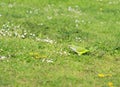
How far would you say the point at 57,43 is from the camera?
1289 centimetres

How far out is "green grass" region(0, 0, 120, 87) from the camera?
10109 millimetres

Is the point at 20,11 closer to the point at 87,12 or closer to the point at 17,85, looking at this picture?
the point at 87,12

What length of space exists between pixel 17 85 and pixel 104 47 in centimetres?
429

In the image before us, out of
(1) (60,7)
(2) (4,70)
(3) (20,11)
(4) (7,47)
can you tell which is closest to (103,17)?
(1) (60,7)

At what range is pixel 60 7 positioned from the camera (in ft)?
58.4

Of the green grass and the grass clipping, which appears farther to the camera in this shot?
the grass clipping

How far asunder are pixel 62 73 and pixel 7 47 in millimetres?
2123

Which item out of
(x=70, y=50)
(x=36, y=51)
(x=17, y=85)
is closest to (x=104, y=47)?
(x=70, y=50)

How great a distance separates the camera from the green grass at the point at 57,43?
1011 centimetres

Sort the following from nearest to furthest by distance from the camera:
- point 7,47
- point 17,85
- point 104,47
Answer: point 17,85 < point 7,47 < point 104,47

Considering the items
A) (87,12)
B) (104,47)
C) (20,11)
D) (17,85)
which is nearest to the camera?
(17,85)

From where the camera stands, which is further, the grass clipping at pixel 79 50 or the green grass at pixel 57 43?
the grass clipping at pixel 79 50

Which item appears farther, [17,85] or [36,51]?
[36,51]

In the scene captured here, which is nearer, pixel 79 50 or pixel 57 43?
pixel 79 50
